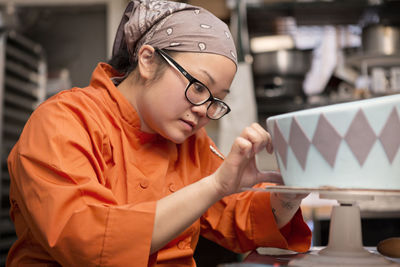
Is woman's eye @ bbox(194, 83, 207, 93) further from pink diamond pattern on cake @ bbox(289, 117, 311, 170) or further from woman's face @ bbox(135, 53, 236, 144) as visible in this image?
pink diamond pattern on cake @ bbox(289, 117, 311, 170)

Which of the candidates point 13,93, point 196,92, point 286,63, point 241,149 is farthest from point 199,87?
point 13,93

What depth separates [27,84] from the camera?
11.2ft

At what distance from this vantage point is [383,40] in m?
2.53

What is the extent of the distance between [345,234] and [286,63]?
180cm

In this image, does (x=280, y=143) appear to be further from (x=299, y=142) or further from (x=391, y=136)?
(x=391, y=136)

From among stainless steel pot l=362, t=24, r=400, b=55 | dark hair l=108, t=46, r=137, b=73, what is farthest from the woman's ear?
stainless steel pot l=362, t=24, r=400, b=55

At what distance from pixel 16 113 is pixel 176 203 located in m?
2.70

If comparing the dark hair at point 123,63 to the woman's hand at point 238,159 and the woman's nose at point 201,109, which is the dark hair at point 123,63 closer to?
the woman's nose at point 201,109

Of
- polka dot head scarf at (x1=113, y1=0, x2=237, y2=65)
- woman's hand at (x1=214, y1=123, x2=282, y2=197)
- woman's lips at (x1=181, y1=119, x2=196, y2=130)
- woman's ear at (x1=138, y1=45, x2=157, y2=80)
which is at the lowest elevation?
woman's hand at (x1=214, y1=123, x2=282, y2=197)

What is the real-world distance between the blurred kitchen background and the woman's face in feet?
4.90

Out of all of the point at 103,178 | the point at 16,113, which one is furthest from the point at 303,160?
the point at 16,113

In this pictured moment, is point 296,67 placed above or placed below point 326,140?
above

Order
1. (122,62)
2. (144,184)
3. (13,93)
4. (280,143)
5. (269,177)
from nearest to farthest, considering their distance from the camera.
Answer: (280,143) → (269,177) → (144,184) → (122,62) → (13,93)

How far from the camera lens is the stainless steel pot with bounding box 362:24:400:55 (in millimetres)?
2525
